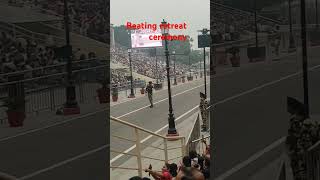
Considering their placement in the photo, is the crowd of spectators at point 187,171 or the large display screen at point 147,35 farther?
the large display screen at point 147,35

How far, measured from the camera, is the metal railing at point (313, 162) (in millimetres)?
3367

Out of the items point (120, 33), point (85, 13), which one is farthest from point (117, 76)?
point (85, 13)

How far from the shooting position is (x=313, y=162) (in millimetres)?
3443

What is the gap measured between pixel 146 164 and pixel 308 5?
275 centimetres

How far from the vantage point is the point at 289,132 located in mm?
3562

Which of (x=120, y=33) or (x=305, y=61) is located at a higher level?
(x=120, y=33)

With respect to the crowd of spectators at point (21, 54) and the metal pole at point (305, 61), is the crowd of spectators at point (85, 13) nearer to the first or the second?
the crowd of spectators at point (21, 54)

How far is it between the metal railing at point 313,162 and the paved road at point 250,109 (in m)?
0.29

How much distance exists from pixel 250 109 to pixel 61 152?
170cm

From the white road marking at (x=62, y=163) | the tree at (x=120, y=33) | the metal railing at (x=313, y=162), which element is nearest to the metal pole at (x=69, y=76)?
the white road marking at (x=62, y=163)

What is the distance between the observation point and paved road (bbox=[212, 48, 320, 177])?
133 inches

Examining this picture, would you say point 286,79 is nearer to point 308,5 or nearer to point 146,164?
point 308,5

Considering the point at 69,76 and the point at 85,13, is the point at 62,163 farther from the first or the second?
the point at 85,13

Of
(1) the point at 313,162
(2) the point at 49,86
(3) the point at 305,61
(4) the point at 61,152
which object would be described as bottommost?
(1) the point at 313,162
